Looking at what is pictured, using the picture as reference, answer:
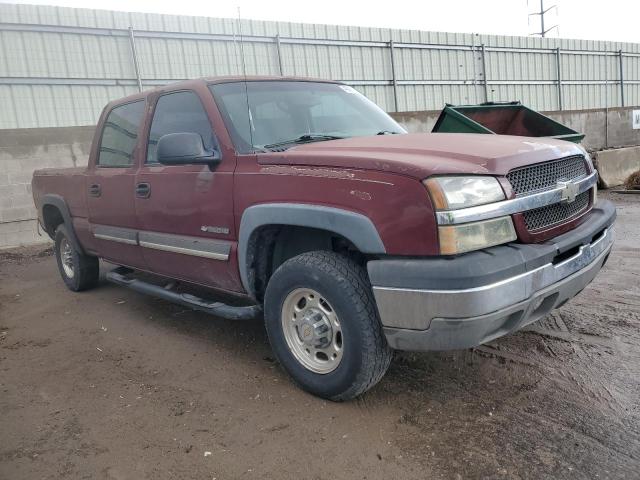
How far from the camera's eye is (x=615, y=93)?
65.6 ft

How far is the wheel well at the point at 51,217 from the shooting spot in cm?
596

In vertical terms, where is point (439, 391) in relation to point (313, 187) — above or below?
below

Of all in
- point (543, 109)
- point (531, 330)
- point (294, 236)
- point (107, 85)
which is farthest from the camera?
point (543, 109)

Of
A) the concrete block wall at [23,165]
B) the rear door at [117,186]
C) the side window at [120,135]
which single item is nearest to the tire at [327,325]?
the rear door at [117,186]

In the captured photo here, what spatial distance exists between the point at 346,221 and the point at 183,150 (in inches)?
49.9

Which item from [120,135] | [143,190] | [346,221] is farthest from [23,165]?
[346,221]

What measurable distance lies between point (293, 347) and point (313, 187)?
3.22 ft

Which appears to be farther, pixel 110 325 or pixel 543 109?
pixel 543 109

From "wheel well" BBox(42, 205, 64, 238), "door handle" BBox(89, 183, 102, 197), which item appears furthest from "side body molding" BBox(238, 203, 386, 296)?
"wheel well" BBox(42, 205, 64, 238)

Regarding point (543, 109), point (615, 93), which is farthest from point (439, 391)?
point (615, 93)

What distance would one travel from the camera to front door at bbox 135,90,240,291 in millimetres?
3426

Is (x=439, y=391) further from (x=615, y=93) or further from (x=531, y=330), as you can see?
(x=615, y=93)

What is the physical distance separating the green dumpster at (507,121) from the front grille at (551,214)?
380cm

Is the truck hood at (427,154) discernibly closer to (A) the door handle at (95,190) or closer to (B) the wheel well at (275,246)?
(B) the wheel well at (275,246)
